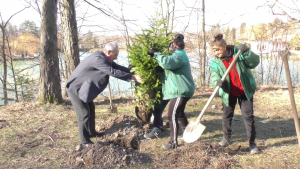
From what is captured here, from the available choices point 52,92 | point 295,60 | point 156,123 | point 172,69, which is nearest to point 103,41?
point 52,92

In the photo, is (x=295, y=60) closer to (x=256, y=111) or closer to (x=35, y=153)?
(x=256, y=111)

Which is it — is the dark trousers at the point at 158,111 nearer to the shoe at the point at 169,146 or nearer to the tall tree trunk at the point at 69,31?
the shoe at the point at 169,146

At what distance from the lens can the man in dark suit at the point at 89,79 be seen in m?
3.93

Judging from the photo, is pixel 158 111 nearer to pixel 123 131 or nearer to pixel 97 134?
pixel 123 131

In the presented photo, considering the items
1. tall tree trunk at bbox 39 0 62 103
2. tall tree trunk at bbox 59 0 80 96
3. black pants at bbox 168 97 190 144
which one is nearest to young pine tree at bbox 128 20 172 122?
black pants at bbox 168 97 190 144

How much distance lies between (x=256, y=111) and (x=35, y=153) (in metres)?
5.82

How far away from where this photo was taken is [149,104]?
4.74 meters

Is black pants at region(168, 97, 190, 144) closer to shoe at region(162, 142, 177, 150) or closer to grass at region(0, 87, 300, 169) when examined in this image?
shoe at region(162, 142, 177, 150)

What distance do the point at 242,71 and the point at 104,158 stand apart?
2.54 m

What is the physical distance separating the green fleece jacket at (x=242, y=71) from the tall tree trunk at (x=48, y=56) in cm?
496

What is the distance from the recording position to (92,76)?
13.2ft

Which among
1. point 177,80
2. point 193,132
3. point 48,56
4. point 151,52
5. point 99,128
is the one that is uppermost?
point 48,56

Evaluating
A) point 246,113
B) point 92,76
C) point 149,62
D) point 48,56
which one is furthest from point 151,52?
point 48,56

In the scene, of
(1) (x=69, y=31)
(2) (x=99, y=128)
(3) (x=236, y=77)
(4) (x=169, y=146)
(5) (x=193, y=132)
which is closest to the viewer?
(3) (x=236, y=77)
